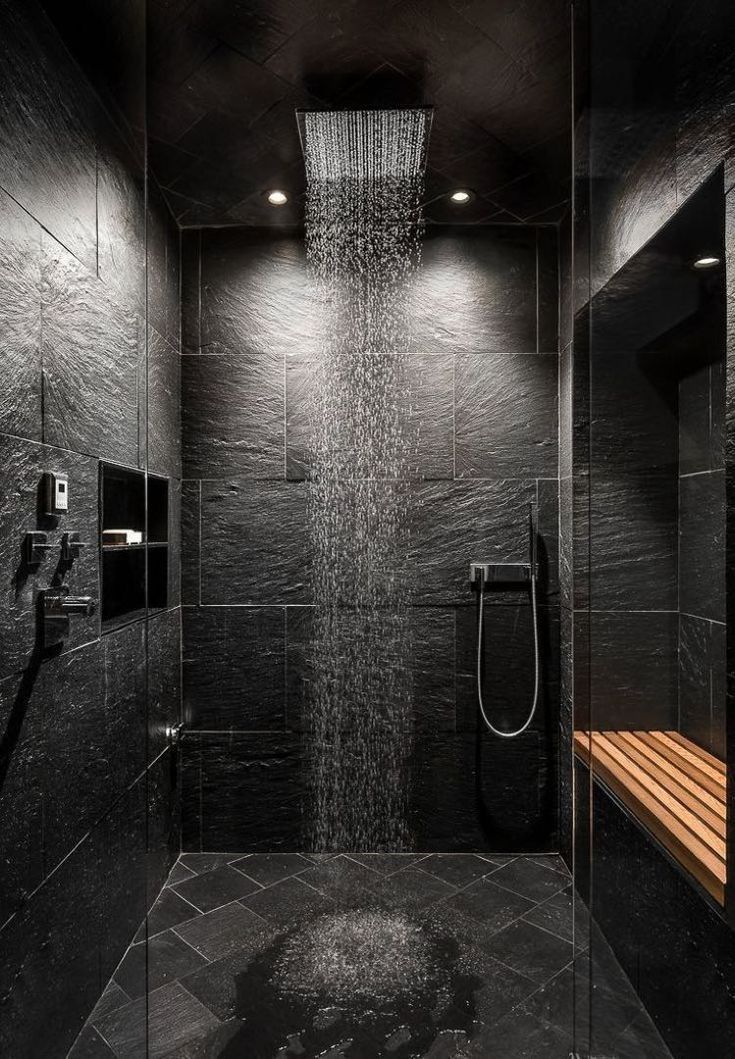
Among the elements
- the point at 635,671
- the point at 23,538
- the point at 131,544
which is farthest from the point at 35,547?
the point at 635,671

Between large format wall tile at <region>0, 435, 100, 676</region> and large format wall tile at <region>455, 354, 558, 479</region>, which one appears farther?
large format wall tile at <region>455, 354, 558, 479</region>

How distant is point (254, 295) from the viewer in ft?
8.22

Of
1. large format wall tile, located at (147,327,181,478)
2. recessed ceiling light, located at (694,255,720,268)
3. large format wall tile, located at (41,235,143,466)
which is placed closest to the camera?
large format wall tile, located at (41,235,143,466)

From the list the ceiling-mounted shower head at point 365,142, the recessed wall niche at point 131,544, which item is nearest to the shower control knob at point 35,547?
the recessed wall niche at point 131,544

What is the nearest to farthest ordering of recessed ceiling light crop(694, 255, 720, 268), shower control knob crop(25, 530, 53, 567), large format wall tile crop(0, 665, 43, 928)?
large format wall tile crop(0, 665, 43, 928), shower control knob crop(25, 530, 53, 567), recessed ceiling light crop(694, 255, 720, 268)

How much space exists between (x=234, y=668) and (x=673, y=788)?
1641mm

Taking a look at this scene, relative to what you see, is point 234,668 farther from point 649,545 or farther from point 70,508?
point 649,545

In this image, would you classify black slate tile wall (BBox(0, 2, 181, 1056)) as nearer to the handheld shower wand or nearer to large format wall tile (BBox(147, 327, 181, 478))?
large format wall tile (BBox(147, 327, 181, 478))

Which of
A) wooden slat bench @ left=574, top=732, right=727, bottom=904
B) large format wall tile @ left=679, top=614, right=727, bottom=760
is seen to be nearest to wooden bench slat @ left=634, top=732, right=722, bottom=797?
wooden slat bench @ left=574, top=732, right=727, bottom=904

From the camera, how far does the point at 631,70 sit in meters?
1.37

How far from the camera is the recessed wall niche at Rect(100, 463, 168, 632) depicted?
74.9 inches

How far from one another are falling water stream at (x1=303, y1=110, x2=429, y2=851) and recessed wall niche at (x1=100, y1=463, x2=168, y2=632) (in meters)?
0.60

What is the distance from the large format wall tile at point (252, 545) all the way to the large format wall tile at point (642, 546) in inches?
46.1

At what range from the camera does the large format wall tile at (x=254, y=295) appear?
2.49 metres
